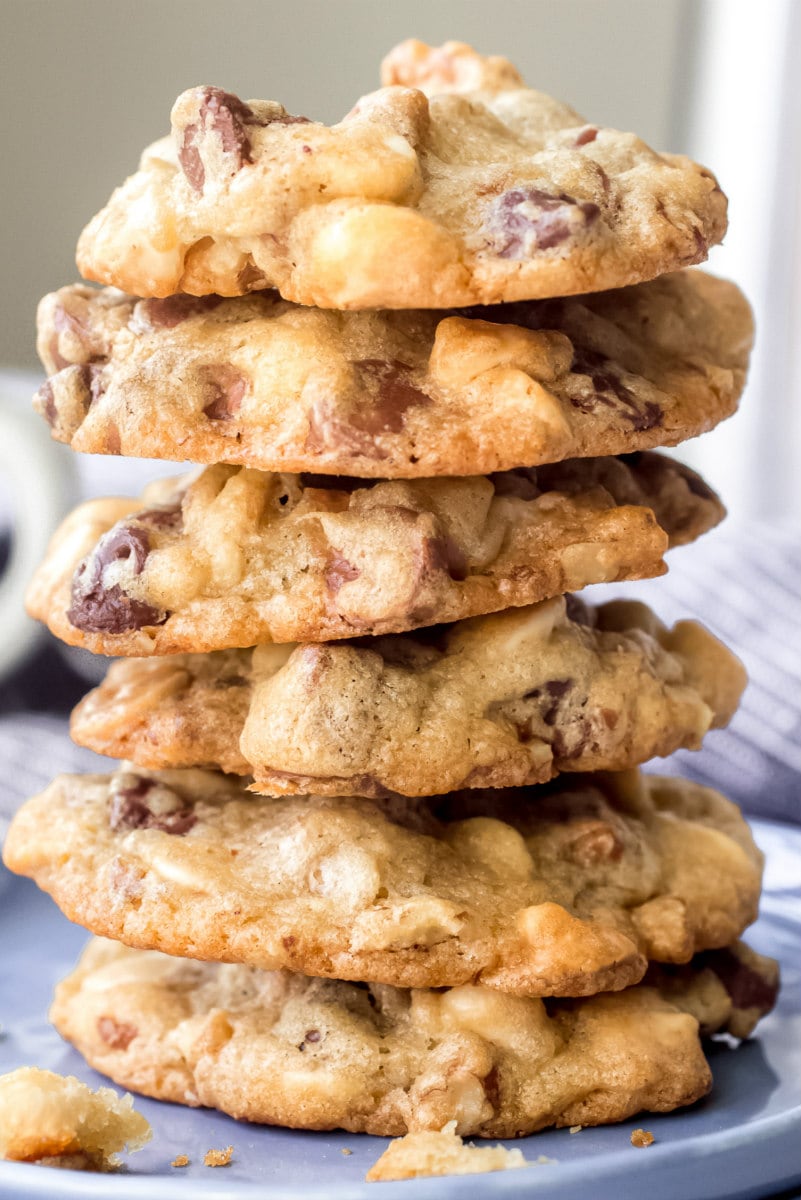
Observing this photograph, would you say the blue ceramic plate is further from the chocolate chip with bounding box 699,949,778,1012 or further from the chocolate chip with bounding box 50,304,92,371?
the chocolate chip with bounding box 50,304,92,371

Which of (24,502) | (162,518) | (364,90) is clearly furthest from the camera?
(364,90)

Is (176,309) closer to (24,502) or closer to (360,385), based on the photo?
(360,385)

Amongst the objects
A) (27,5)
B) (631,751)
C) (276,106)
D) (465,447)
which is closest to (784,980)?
(631,751)

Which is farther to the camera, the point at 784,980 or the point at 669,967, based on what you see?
the point at 784,980

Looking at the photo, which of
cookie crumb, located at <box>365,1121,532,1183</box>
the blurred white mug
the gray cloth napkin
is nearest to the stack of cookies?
cookie crumb, located at <box>365,1121,532,1183</box>

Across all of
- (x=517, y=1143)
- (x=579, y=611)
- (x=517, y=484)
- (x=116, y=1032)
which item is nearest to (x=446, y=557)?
(x=517, y=484)

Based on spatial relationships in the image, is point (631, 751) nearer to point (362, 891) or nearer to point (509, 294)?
point (362, 891)
